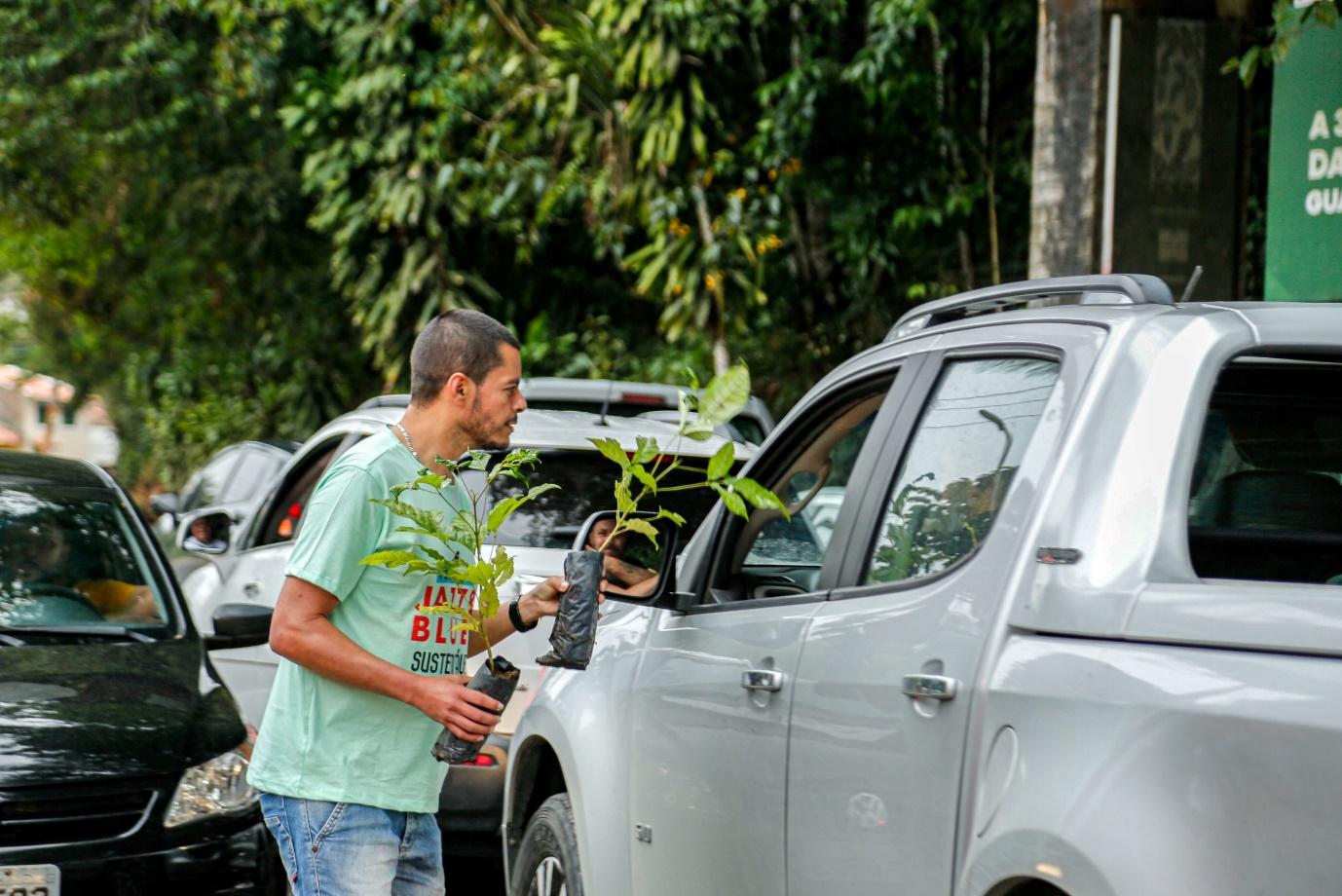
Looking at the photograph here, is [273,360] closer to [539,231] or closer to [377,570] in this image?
[539,231]

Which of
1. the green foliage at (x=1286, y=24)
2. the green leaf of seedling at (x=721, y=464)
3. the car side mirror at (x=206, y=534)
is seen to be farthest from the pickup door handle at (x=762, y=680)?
the car side mirror at (x=206, y=534)

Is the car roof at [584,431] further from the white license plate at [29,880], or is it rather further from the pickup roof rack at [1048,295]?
the pickup roof rack at [1048,295]

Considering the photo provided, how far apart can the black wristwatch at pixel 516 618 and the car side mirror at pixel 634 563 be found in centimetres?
23

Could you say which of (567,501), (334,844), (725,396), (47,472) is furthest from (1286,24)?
(334,844)

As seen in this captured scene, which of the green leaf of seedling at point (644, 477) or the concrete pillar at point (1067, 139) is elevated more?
the concrete pillar at point (1067, 139)

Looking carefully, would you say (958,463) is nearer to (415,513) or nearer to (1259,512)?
(1259,512)

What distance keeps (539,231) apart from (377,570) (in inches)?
560

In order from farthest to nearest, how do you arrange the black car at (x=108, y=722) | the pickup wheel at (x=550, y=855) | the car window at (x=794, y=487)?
the black car at (x=108, y=722), the pickup wheel at (x=550, y=855), the car window at (x=794, y=487)

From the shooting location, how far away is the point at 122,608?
585 centimetres

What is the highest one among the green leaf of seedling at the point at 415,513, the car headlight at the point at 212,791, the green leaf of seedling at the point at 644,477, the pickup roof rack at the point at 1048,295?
the pickup roof rack at the point at 1048,295

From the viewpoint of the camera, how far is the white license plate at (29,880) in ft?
14.7

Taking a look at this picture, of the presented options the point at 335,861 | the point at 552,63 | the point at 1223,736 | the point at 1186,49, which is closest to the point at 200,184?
the point at 552,63

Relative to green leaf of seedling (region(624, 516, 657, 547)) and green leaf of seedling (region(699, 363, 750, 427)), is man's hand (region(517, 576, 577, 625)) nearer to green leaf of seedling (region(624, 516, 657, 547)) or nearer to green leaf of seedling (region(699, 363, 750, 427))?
green leaf of seedling (region(624, 516, 657, 547))

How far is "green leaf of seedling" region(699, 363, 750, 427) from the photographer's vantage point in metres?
3.48
